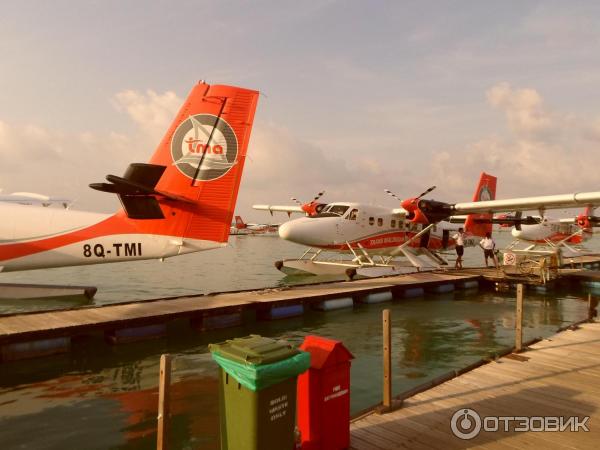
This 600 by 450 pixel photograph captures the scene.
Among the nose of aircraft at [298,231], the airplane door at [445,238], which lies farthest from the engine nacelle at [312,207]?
the airplane door at [445,238]

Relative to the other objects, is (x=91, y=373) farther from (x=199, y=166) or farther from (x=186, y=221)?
(x=199, y=166)

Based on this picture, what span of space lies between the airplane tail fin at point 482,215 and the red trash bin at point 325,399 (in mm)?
27014

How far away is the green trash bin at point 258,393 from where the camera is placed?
147 inches

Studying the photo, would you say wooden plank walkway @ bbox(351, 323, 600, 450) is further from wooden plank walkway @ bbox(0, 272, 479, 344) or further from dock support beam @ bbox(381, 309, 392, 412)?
wooden plank walkway @ bbox(0, 272, 479, 344)

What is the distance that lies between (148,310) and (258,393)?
9.12 meters

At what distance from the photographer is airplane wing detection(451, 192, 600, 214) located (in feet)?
56.5

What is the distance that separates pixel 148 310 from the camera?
1191 centimetres

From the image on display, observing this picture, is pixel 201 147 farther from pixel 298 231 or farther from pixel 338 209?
Answer: pixel 338 209

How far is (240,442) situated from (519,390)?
4.81 metres

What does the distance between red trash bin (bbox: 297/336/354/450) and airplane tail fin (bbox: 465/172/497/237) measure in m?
27.0

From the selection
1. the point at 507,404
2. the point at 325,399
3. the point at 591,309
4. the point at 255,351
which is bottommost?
the point at 507,404

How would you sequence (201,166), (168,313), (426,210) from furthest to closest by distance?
(426,210) → (168,313) → (201,166)

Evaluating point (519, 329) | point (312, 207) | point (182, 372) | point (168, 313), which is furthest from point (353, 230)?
point (182, 372)

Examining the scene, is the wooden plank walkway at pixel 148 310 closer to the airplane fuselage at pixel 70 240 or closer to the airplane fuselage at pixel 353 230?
the airplane fuselage at pixel 70 240
